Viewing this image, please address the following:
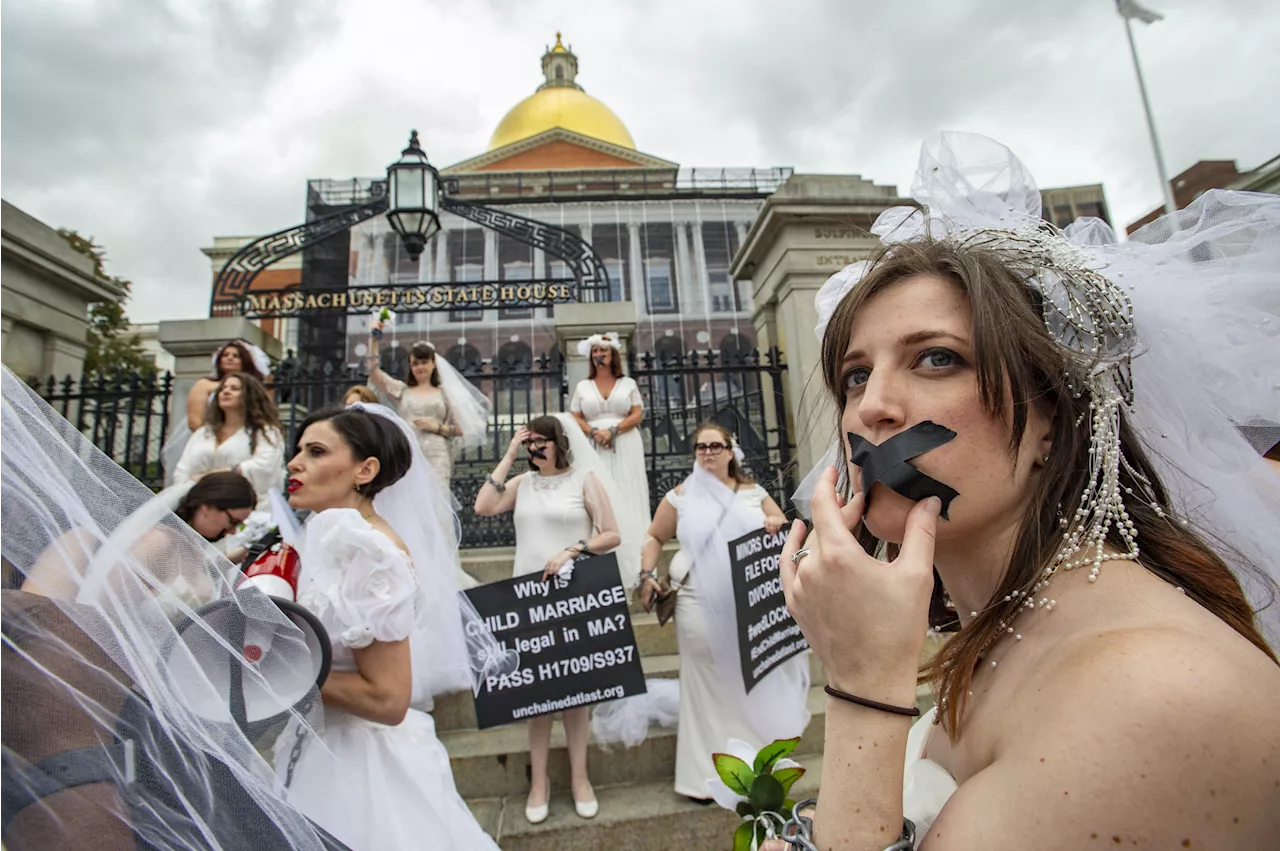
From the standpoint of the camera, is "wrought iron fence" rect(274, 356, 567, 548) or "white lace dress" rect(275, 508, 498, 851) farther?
"wrought iron fence" rect(274, 356, 567, 548)

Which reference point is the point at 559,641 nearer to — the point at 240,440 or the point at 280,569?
the point at 280,569

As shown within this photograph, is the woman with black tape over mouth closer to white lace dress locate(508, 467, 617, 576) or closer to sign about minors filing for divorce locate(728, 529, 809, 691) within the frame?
sign about minors filing for divorce locate(728, 529, 809, 691)

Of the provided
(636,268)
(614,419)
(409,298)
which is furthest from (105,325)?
(636,268)

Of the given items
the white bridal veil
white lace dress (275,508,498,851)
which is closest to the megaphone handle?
the white bridal veil

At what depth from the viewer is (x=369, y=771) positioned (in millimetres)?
2004

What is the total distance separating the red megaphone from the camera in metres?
2.22

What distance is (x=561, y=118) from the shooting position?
151 ft

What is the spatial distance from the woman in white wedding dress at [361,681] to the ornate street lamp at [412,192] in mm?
6174

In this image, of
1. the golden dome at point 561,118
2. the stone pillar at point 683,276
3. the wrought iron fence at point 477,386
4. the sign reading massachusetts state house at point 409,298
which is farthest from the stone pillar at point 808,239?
the golden dome at point 561,118

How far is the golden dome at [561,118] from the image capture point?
Result: 46000mm

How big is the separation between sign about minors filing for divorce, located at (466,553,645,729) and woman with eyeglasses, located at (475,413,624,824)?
17 centimetres

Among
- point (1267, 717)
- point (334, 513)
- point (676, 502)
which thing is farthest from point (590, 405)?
point (1267, 717)

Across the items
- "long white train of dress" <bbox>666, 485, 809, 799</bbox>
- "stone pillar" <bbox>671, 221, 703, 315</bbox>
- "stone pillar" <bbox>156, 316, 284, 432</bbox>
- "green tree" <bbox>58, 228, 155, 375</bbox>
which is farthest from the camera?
"stone pillar" <bbox>671, 221, 703, 315</bbox>

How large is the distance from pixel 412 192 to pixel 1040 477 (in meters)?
→ 8.33
